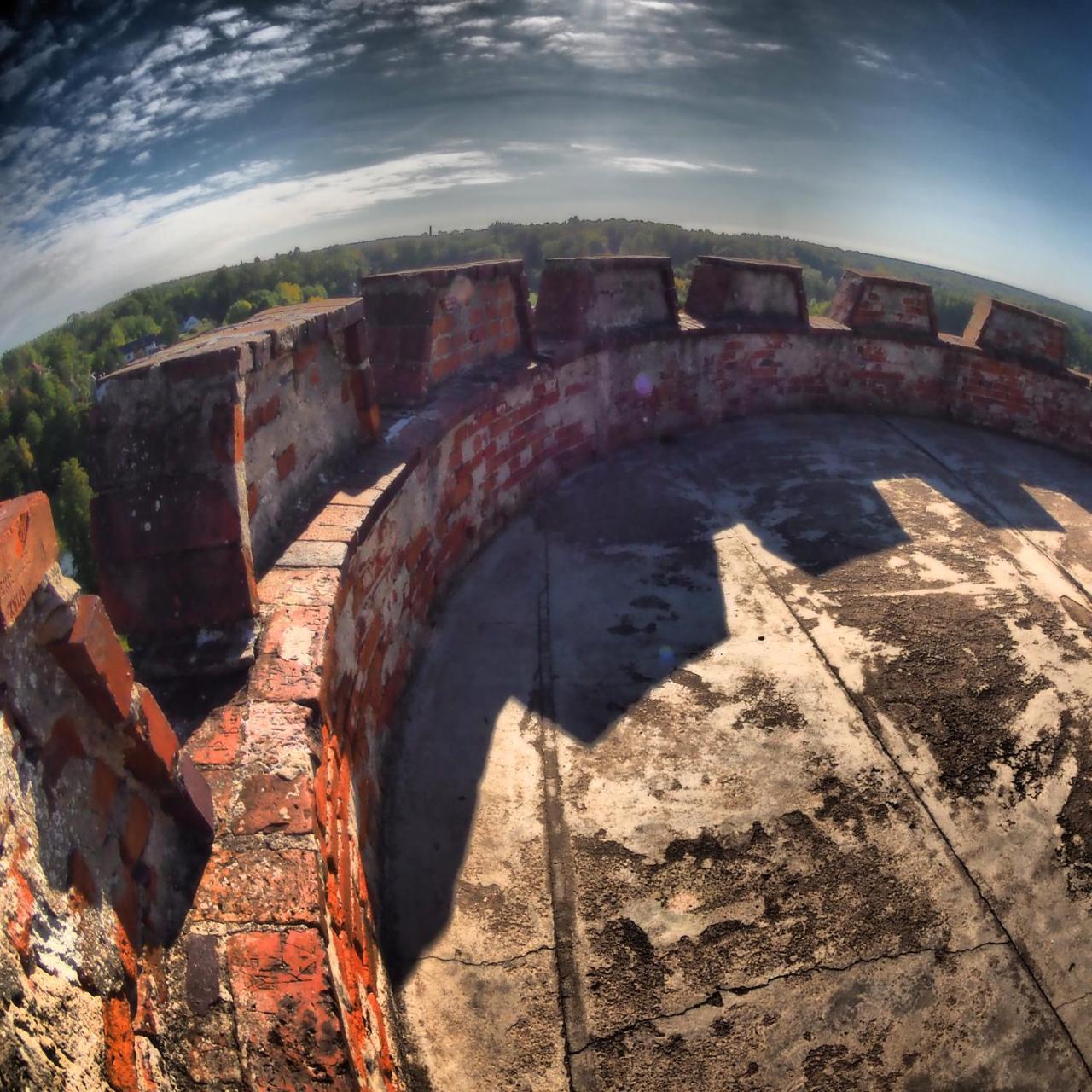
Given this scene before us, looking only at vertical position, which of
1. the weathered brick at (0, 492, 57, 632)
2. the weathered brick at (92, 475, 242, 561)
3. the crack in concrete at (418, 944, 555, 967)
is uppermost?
the weathered brick at (92, 475, 242, 561)

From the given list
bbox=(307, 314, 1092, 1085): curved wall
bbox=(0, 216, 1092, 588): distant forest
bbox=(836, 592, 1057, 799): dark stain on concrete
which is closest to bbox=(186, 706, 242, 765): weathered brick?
bbox=(307, 314, 1092, 1085): curved wall

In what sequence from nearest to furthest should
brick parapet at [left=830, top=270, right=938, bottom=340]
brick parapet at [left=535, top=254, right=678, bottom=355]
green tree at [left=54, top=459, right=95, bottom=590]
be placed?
brick parapet at [left=535, top=254, right=678, bottom=355], brick parapet at [left=830, top=270, right=938, bottom=340], green tree at [left=54, top=459, right=95, bottom=590]

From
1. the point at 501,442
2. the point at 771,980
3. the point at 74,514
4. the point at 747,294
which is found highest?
the point at 74,514

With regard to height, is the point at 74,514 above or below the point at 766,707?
above

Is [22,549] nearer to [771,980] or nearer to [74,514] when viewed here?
[771,980]

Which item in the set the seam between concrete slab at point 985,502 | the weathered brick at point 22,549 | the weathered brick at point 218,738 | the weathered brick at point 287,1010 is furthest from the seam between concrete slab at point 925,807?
the weathered brick at point 22,549

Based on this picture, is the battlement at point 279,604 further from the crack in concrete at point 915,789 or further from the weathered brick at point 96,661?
the crack in concrete at point 915,789

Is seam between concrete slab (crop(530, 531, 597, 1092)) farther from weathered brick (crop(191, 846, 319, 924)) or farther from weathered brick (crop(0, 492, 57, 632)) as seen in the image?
weathered brick (crop(0, 492, 57, 632))

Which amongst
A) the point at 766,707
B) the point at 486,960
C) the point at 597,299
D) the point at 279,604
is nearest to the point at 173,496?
the point at 279,604
